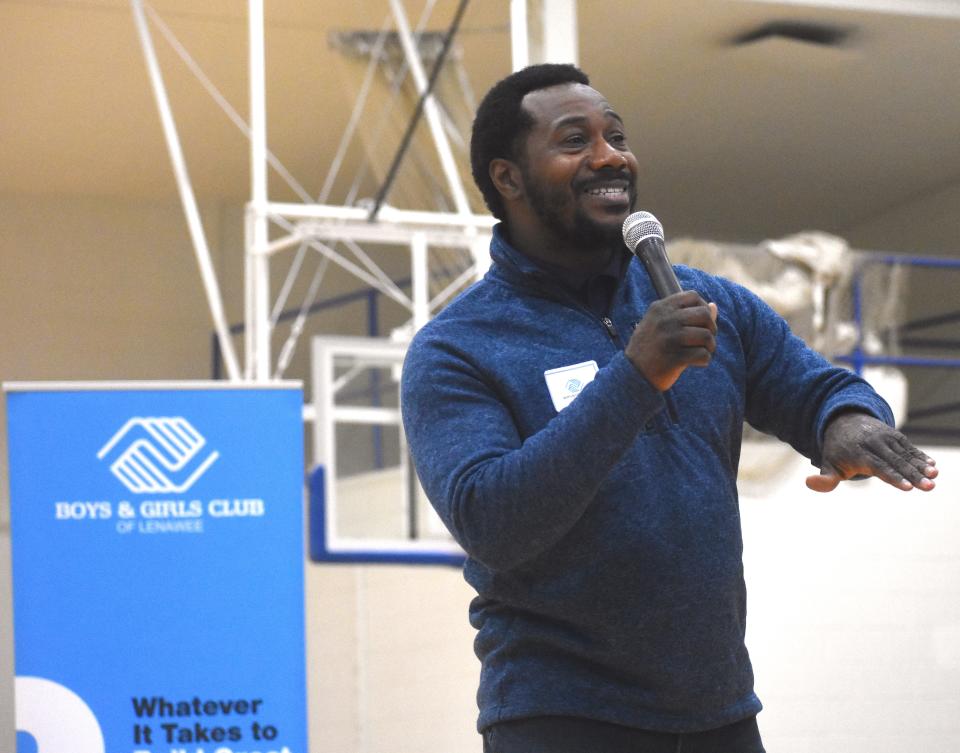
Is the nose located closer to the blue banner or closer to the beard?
the beard

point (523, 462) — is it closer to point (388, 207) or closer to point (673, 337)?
point (673, 337)

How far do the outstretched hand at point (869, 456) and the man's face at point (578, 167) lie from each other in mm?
340

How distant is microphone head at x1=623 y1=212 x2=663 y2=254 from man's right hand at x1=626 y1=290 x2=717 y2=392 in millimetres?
172

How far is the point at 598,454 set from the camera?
5.08ft

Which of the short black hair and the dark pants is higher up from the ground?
the short black hair

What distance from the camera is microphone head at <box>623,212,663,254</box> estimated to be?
1.70m

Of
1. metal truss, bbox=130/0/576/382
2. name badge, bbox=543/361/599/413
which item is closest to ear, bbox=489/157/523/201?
name badge, bbox=543/361/599/413

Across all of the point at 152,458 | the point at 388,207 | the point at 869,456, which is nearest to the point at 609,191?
the point at 869,456

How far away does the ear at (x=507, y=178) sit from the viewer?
1.89m

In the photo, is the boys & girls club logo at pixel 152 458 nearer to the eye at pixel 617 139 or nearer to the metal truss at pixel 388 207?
the metal truss at pixel 388 207

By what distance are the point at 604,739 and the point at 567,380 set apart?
15.6 inches

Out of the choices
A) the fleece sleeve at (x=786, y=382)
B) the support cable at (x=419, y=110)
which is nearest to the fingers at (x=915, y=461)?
the fleece sleeve at (x=786, y=382)

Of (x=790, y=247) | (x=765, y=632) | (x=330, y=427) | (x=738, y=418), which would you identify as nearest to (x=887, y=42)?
(x=790, y=247)

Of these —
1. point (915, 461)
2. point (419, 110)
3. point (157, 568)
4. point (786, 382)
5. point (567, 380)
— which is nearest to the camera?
point (915, 461)
